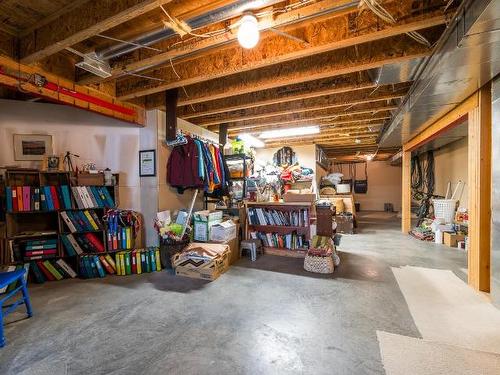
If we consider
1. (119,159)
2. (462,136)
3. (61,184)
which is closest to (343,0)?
(119,159)

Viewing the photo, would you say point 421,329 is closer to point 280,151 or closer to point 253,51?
point 253,51

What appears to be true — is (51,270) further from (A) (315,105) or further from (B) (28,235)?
(A) (315,105)

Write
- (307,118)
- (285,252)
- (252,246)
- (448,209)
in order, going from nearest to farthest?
1. (252,246)
2. (285,252)
3. (307,118)
4. (448,209)

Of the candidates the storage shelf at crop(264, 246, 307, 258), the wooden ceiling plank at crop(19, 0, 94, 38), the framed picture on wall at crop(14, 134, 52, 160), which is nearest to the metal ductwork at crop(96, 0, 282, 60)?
the wooden ceiling plank at crop(19, 0, 94, 38)

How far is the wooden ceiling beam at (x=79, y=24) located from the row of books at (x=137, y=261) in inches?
96.6

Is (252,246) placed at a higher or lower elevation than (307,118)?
lower

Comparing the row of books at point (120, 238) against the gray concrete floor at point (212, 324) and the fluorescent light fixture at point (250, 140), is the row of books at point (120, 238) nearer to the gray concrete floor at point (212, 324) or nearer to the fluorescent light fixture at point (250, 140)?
the gray concrete floor at point (212, 324)

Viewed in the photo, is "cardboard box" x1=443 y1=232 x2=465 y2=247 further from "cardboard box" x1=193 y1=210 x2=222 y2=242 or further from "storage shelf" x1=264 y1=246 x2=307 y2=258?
"cardboard box" x1=193 y1=210 x2=222 y2=242

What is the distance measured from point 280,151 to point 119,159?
190 inches

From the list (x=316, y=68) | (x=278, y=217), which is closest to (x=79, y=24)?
(x=316, y=68)

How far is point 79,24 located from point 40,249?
2739 millimetres

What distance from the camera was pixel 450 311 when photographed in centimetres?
231

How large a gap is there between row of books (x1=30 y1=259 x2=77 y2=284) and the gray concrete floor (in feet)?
0.46

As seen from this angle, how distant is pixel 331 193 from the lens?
7703 mm
